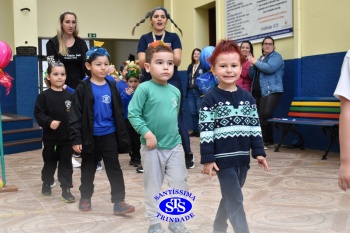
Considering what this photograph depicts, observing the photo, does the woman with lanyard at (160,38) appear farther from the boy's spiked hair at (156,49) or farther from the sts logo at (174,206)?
the sts logo at (174,206)

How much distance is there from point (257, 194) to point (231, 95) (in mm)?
1797

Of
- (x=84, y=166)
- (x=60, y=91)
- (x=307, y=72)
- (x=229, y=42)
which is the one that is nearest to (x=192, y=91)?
(x=307, y=72)

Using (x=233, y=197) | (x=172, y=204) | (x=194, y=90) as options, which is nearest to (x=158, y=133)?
(x=172, y=204)

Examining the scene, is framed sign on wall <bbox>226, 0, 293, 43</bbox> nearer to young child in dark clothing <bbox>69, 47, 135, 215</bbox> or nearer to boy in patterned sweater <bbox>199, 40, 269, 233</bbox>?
young child in dark clothing <bbox>69, 47, 135, 215</bbox>

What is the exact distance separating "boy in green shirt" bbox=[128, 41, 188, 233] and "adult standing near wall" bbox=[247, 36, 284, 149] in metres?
4.31

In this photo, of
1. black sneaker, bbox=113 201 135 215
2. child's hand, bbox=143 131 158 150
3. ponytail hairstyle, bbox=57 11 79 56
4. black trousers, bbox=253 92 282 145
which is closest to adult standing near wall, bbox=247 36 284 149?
black trousers, bbox=253 92 282 145

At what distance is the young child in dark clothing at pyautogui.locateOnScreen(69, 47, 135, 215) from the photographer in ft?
12.0

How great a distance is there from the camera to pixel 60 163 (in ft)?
14.5

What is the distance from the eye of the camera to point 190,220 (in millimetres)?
3486

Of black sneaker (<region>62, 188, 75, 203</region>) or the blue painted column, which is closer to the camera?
black sneaker (<region>62, 188, 75, 203</region>)

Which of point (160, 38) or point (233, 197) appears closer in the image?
point (233, 197)

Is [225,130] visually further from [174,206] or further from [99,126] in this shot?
[99,126]

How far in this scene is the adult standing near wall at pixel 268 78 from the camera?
23.7 ft

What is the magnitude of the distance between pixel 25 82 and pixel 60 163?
6.82 m
